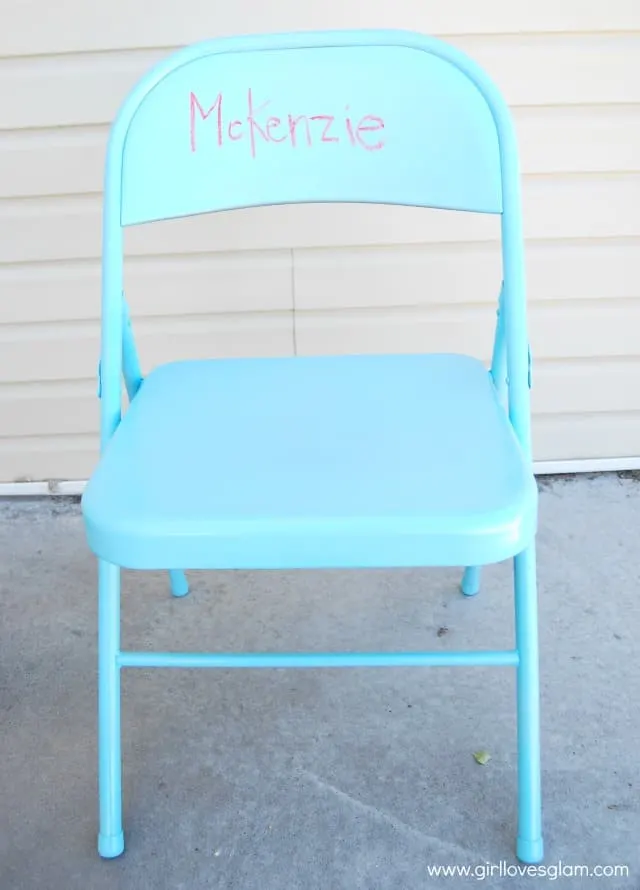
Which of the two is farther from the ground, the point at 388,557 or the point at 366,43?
the point at 366,43

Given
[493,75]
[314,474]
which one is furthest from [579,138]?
[314,474]

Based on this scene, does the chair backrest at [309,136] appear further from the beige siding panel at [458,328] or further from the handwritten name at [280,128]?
the beige siding panel at [458,328]

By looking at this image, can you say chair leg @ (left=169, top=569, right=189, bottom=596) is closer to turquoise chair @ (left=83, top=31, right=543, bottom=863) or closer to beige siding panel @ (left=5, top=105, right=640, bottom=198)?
turquoise chair @ (left=83, top=31, right=543, bottom=863)

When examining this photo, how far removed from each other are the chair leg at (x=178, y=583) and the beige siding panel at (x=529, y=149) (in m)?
0.73

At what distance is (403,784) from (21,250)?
1.19 m

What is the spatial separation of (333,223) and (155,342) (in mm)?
424

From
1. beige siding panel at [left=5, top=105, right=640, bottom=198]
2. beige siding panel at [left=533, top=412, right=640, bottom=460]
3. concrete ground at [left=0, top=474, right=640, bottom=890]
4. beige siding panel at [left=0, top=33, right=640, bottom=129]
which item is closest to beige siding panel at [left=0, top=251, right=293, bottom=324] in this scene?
beige siding panel at [left=5, top=105, right=640, bottom=198]

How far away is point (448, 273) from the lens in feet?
5.61

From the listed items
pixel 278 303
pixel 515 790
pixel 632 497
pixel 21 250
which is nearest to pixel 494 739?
pixel 515 790

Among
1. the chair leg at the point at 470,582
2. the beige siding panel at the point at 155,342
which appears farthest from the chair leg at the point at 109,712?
the beige siding panel at the point at 155,342

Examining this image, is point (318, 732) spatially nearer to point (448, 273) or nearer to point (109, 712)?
point (109, 712)

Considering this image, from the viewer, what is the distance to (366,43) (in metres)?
1.11

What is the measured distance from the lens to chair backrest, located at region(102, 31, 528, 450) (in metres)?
1.09

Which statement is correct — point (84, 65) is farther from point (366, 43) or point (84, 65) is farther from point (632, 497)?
point (632, 497)
